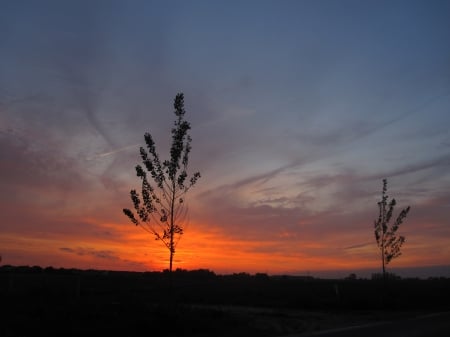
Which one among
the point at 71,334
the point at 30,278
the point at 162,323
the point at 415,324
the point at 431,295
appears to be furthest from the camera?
the point at 431,295

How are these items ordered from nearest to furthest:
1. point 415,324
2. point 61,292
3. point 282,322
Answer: point 415,324 < point 282,322 < point 61,292

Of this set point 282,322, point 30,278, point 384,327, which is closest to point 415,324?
point 384,327

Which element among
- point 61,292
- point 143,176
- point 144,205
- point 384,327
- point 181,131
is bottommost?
point 384,327

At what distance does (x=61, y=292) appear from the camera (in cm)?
3203

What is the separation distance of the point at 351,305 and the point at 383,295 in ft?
12.1

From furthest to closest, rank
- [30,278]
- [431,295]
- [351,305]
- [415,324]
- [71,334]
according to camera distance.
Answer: [431,295] → [30,278] → [351,305] → [415,324] → [71,334]

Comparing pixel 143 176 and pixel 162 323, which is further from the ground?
pixel 143 176

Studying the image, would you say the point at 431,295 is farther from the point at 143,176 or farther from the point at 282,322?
the point at 143,176

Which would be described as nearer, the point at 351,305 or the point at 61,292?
the point at 61,292

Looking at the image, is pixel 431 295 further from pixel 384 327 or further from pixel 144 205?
pixel 144 205

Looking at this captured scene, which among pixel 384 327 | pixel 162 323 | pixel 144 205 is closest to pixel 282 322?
pixel 384 327

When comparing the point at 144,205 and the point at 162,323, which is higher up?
the point at 144,205

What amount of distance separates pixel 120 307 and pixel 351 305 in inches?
771

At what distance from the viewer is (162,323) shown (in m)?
18.6
